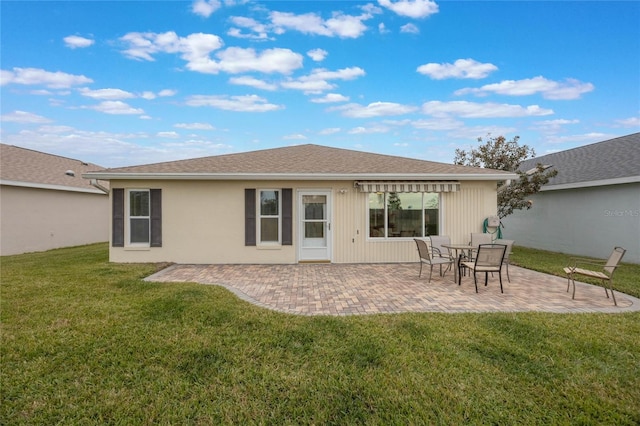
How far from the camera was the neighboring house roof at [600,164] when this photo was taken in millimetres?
12586

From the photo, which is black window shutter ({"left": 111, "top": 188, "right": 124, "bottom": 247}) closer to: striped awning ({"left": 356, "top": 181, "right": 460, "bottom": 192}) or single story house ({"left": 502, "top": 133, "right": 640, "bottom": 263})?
striped awning ({"left": 356, "top": 181, "right": 460, "bottom": 192})

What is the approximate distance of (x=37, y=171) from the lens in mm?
16641

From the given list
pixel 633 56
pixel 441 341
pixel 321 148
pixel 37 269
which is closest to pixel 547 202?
pixel 633 56

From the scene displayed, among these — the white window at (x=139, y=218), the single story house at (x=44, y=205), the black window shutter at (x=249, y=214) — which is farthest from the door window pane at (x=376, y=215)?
the single story house at (x=44, y=205)

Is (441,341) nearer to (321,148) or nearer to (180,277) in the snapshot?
(180,277)

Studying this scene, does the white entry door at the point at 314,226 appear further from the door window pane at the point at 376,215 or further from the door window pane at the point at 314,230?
the door window pane at the point at 376,215

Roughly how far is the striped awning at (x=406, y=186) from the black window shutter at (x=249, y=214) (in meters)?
3.78

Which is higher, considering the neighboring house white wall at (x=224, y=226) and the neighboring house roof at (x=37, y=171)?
the neighboring house roof at (x=37, y=171)

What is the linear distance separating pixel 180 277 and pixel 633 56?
19867mm

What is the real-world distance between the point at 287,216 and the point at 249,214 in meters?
1.35

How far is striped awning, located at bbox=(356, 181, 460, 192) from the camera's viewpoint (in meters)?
10.9

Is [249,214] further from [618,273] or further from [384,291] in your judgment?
[618,273]

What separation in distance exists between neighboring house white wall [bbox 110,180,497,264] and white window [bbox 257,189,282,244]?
27 cm

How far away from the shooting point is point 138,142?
19.8 m
